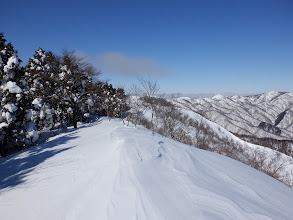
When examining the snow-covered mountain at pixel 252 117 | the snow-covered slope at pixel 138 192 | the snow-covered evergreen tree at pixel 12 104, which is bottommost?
the snow-covered mountain at pixel 252 117

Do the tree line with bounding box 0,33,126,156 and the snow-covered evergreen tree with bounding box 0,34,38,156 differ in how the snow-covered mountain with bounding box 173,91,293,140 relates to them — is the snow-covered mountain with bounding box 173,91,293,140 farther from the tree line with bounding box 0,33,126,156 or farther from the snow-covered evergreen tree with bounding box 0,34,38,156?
the snow-covered evergreen tree with bounding box 0,34,38,156

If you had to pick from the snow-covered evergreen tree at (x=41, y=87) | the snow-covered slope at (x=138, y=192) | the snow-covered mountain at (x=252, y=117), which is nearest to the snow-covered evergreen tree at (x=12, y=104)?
the snow-covered evergreen tree at (x=41, y=87)

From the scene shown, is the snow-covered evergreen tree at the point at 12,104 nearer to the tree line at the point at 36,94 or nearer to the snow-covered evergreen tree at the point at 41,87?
the tree line at the point at 36,94

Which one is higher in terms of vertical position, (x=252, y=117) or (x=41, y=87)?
(x=41, y=87)

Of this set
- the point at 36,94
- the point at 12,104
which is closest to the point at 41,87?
the point at 36,94

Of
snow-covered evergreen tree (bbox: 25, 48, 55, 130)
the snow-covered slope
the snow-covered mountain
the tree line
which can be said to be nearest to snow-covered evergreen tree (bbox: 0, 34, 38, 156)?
the tree line

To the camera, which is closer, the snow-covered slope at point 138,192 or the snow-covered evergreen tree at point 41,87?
the snow-covered slope at point 138,192

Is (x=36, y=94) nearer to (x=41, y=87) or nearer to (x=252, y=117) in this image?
(x=41, y=87)

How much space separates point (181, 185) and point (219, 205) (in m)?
0.83

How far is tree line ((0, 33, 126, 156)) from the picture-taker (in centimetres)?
1126

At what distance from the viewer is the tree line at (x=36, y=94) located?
11.3 metres

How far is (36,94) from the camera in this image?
621 inches

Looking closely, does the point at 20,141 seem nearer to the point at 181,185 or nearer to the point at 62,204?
the point at 62,204

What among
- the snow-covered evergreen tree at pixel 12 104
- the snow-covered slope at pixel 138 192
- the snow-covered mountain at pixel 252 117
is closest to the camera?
the snow-covered slope at pixel 138 192
